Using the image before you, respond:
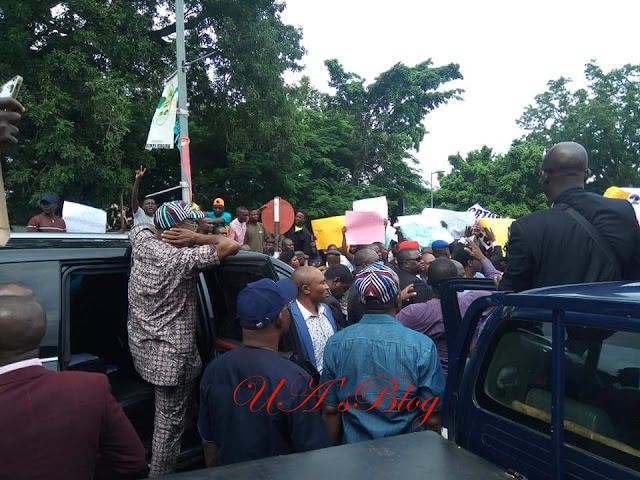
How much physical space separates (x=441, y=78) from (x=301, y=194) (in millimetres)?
9806

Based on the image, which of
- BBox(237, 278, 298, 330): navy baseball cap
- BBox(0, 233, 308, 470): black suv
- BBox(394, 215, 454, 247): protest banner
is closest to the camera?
BBox(237, 278, 298, 330): navy baseball cap

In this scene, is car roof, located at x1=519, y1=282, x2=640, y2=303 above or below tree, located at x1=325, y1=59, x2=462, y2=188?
below

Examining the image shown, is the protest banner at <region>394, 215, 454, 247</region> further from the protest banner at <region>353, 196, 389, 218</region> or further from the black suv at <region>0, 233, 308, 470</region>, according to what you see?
the black suv at <region>0, 233, 308, 470</region>

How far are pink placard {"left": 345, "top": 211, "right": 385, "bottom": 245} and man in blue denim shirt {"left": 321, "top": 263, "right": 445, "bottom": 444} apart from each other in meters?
5.81

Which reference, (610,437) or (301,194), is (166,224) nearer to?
(610,437)

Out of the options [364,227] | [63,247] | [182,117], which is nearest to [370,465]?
[63,247]

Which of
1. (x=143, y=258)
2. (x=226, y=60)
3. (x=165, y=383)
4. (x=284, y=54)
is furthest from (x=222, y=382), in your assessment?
(x=284, y=54)

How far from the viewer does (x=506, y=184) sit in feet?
102

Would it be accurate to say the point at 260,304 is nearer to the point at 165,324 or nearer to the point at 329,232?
the point at 165,324

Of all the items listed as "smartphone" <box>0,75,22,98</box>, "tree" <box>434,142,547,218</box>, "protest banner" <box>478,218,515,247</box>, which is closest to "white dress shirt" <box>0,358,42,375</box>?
"smartphone" <box>0,75,22,98</box>

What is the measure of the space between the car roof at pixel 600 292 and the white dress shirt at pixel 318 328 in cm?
169

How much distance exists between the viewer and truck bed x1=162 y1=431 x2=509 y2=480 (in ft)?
6.30

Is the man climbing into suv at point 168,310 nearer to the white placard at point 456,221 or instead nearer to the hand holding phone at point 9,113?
the hand holding phone at point 9,113
